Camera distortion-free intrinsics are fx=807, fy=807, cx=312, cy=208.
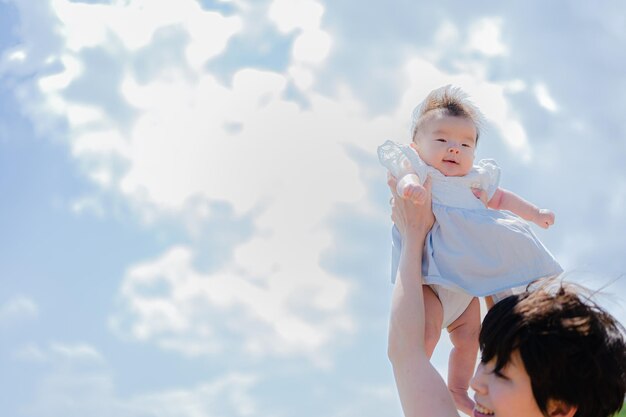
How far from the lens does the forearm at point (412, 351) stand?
3170 millimetres

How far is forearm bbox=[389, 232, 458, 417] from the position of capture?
10.4 feet

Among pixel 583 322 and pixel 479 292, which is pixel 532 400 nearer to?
pixel 583 322

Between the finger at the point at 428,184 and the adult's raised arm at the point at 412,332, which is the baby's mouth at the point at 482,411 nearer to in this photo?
the adult's raised arm at the point at 412,332

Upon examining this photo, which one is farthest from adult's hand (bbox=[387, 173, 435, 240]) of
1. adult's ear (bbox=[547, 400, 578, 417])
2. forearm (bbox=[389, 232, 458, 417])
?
adult's ear (bbox=[547, 400, 578, 417])

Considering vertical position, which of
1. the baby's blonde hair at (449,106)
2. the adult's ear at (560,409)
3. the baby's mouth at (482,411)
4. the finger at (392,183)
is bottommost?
the adult's ear at (560,409)

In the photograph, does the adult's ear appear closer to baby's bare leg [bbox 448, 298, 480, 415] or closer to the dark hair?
the dark hair

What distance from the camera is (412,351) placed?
3340 millimetres

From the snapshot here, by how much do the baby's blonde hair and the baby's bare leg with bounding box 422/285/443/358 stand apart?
0.94m

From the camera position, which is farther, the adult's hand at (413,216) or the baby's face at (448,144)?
the baby's face at (448,144)

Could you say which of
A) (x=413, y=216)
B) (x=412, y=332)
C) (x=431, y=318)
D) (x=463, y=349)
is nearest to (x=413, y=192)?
(x=413, y=216)

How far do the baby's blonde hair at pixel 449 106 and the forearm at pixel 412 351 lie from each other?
0.86 metres

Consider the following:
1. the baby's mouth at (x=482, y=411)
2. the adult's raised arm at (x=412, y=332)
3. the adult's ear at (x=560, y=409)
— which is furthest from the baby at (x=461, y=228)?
the adult's ear at (x=560, y=409)

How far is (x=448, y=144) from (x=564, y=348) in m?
1.40

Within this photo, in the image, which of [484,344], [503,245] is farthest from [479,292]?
[484,344]
